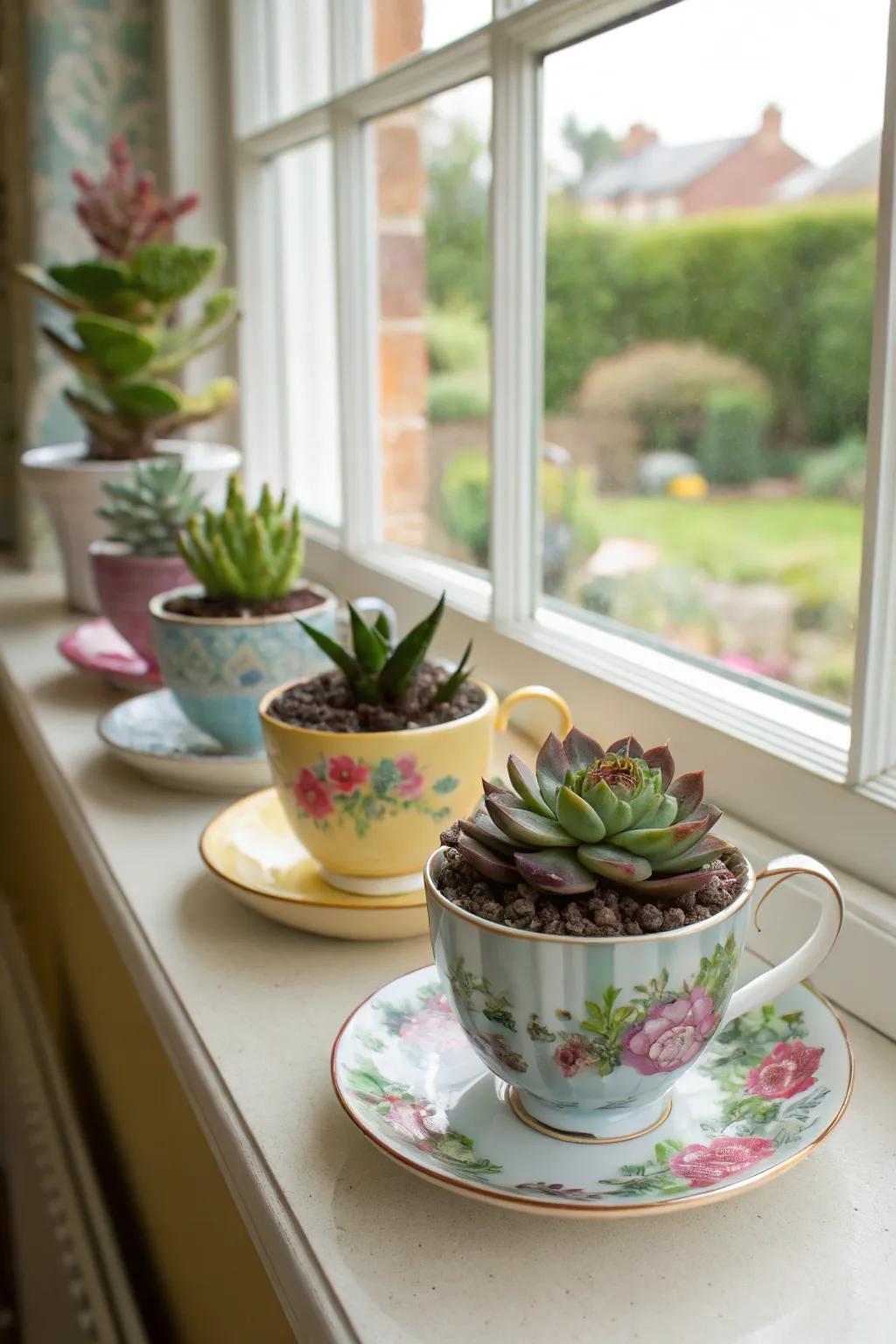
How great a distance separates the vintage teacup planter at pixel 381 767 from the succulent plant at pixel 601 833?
18cm

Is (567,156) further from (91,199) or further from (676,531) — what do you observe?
(676,531)

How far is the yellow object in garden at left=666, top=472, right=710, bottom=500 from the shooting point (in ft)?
10.0

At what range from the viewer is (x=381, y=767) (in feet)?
2.08

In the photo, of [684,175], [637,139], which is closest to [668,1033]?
[637,139]

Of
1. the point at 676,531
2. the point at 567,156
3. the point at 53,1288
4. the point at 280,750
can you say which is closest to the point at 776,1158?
the point at 280,750

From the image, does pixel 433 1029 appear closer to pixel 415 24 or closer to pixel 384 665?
pixel 384 665

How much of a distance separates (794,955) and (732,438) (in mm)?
2897

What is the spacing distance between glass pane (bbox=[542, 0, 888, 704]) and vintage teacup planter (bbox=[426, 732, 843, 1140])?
1.89 feet

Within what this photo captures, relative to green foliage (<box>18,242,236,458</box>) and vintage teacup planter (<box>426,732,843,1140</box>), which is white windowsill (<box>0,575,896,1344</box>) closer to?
vintage teacup planter (<box>426,732,843,1140</box>)

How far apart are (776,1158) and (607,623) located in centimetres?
52

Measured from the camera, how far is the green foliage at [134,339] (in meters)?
1.18

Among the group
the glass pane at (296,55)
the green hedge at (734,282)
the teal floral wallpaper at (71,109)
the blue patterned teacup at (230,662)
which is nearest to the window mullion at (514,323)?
the blue patterned teacup at (230,662)

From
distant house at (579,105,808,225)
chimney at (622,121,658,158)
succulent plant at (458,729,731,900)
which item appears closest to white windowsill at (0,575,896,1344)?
Answer: succulent plant at (458,729,731,900)

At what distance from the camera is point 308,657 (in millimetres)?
880
